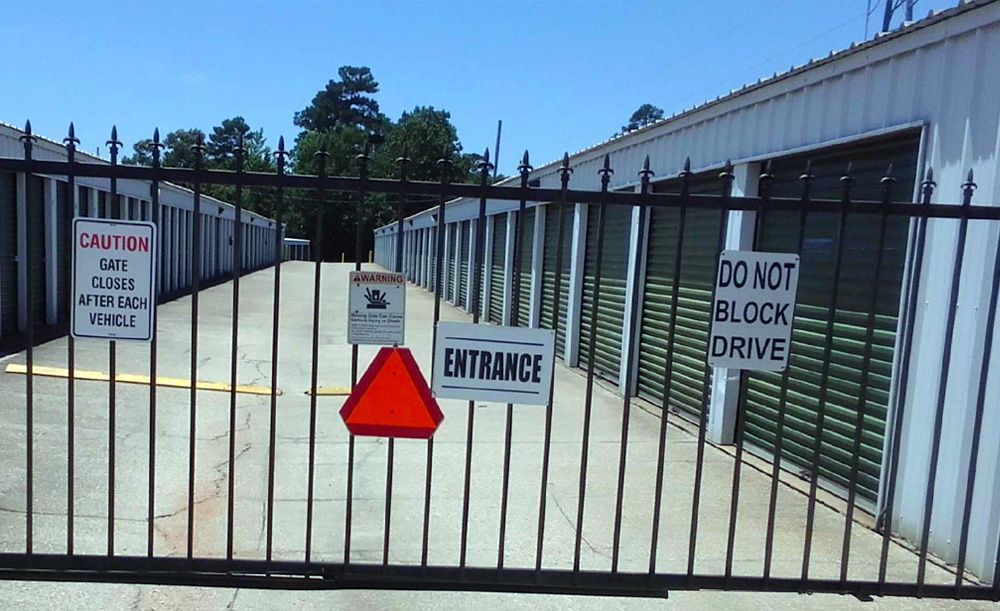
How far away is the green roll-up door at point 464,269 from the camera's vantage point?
2370cm


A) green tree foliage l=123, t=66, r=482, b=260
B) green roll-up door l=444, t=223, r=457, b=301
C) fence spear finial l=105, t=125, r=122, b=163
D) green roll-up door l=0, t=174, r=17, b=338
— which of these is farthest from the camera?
green tree foliage l=123, t=66, r=482, b=260

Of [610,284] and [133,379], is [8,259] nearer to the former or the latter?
[133,379]

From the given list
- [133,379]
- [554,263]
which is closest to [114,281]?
[133,379]

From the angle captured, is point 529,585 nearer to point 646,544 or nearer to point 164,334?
point 646,544

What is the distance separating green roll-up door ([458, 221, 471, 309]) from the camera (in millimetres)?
23705

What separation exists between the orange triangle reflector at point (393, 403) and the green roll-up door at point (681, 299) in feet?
15.6

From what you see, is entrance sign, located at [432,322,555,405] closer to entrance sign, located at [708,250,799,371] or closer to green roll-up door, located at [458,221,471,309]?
entrance sign, located at [708,250,799,371]

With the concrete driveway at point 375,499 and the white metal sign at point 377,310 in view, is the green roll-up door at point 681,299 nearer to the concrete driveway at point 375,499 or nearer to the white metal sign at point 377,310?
the concrete driveway at point 375,499

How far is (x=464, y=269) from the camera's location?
960 inches

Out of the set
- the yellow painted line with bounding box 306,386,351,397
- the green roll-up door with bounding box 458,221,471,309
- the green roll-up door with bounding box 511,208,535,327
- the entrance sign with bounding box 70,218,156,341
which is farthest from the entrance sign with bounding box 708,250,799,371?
the green roll-up door with bounding box 458,221,471,309

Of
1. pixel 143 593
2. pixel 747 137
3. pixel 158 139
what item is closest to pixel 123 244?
pixel 158 139

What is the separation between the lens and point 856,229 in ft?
19.7

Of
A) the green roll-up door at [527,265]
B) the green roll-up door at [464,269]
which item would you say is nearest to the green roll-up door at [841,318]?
the green roll-up door at [527,265]

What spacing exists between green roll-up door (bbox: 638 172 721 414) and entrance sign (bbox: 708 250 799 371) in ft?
13.9
